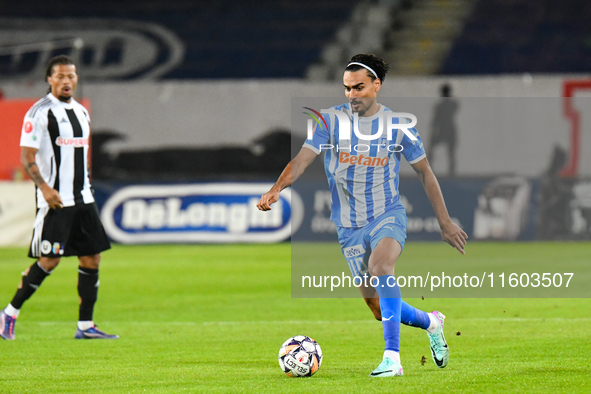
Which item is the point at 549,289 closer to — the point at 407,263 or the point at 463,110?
the point at 407,263

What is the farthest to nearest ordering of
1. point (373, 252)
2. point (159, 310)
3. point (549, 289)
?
1. point (549, 289)
2. point (159, 310)
3. point (373, 252)

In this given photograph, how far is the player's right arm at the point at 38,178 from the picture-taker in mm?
7059

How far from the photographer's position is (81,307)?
7.39m

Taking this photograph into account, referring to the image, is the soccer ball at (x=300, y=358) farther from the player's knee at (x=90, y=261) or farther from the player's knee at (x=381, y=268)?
the player's knee at (x=90, y=261)

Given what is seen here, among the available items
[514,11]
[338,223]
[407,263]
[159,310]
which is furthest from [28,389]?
[514,11]

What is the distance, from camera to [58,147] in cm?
729

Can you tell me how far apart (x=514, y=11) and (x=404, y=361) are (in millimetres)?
18729

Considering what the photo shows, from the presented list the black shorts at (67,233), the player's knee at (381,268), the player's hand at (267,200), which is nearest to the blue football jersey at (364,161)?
the player's knee at (381,268)

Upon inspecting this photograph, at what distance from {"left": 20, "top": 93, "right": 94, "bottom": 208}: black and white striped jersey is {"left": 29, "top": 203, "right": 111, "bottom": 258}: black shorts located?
8 centimetres

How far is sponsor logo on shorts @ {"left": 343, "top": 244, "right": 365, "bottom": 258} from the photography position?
5.54 m

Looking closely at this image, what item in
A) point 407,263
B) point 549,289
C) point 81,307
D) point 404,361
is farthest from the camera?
point 407,263

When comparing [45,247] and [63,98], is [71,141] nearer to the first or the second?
[63,98]

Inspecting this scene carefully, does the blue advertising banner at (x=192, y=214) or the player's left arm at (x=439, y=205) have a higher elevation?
the blue advertising banner at (x=192, y=214)

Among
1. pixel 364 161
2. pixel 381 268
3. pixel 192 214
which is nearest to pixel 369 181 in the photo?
pixel 364 161
